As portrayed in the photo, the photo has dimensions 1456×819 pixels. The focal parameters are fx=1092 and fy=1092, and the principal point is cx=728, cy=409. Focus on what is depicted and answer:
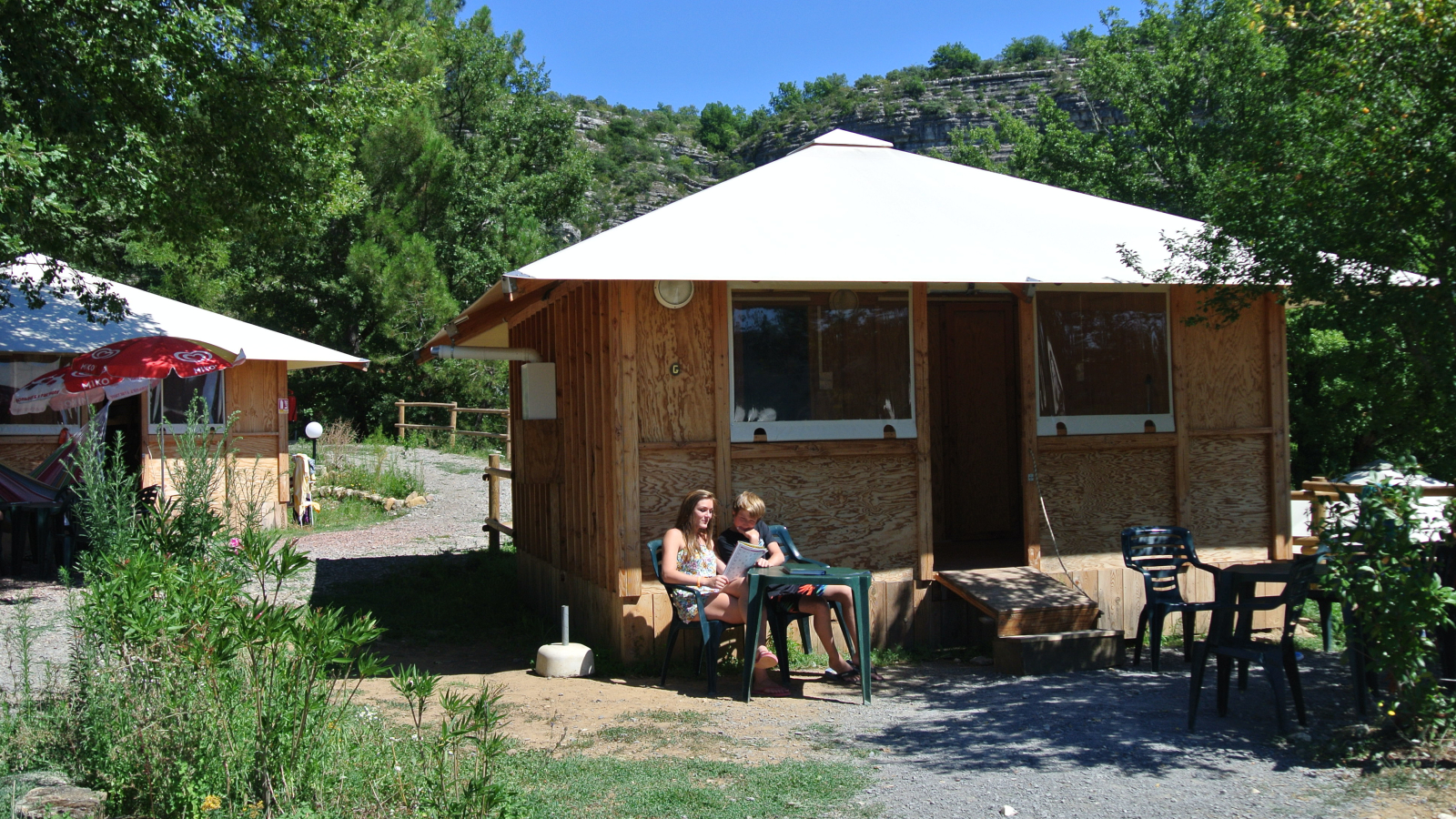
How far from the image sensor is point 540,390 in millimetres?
7996

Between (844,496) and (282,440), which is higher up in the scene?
(282,440)

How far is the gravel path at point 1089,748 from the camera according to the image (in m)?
4.11

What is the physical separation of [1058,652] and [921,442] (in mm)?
1534

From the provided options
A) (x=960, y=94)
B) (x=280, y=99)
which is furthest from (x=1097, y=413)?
(x=960, y=94)

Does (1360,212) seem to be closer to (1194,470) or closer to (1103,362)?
(1103,362)

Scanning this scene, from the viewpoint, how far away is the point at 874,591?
702 centimetres

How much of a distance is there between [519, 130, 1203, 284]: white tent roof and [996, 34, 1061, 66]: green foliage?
79.8m

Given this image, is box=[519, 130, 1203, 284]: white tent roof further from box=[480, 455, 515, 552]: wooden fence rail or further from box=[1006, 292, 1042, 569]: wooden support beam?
box=[480, 455, 515, 552]: wooden fence rail

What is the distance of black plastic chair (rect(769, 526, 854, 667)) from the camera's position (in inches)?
244

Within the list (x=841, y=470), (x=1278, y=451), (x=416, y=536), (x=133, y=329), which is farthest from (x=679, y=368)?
(x=133, y=329)

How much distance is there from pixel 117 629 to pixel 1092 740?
3.99 metres

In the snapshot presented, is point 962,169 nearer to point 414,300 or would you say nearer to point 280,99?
point 280,99

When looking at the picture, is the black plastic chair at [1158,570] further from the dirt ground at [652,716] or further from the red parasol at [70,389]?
the red parasol at [70,389]

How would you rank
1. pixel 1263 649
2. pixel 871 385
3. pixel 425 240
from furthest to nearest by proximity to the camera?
pixel 425 240, pixel 871 385, pixel 1263 649
